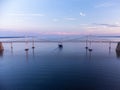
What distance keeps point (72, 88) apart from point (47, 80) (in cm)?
262

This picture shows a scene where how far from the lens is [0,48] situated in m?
41.1

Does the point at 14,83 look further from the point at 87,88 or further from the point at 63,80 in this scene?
the point at 87,88

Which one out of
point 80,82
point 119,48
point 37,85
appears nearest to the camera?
point 37,85

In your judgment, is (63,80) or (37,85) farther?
(63,80)

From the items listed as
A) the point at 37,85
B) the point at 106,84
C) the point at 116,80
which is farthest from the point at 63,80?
the point at 116,80

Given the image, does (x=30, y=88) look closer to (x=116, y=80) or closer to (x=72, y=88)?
(x=72, y=88)

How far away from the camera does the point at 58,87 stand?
471 inches

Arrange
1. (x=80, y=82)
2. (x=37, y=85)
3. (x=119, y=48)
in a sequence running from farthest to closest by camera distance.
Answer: (x=119, y=48) → (x=80, y=82) → (x=37, y=85)

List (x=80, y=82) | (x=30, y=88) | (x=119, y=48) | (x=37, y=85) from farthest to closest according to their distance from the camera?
1. (x=119, y=48)
2. (x=80, y=82)
3. (x=37, y=85)
4. (x=30, y=88)

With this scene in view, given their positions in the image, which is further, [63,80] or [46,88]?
[63,80]

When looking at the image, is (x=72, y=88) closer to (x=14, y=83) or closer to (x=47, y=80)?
(x=47, y=80)

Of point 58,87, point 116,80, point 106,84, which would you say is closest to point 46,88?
point 58,87

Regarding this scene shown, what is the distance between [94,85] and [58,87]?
250 centimetres

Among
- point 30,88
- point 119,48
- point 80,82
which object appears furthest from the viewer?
point 119,48
